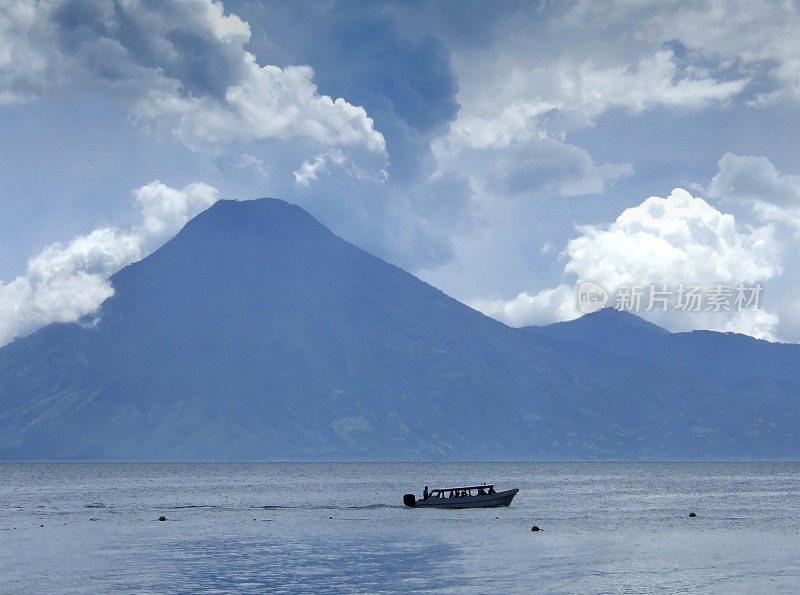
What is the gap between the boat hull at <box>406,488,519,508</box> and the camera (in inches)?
5118

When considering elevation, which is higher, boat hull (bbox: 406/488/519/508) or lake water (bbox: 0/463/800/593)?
boat hull (bbox: 406/488/519/508)

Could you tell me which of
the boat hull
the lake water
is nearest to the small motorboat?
the boat hull

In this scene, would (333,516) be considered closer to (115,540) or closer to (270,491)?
(115,540)

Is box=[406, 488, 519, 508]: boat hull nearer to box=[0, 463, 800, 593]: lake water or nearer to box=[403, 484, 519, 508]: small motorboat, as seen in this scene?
box=[403, 484, 519, 508]: small motorboat

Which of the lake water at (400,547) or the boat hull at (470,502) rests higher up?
the boat hull at (470,502)

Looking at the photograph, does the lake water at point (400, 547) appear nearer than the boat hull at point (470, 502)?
Yes

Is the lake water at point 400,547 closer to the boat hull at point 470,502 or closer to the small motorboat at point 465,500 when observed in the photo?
the boat hull at point 470,502

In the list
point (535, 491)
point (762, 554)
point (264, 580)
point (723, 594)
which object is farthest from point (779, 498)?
point (264, 580)

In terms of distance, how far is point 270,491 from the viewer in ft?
635

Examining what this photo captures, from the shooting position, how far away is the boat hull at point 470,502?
130000 mm

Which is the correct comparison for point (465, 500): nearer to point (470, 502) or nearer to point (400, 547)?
point (470, 502)

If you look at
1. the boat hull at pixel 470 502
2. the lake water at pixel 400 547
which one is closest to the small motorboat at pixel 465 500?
the boat hull at pixel 470 502

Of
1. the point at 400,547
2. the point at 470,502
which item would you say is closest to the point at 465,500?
the point at 470,502

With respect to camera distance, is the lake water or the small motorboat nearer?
the lake water
